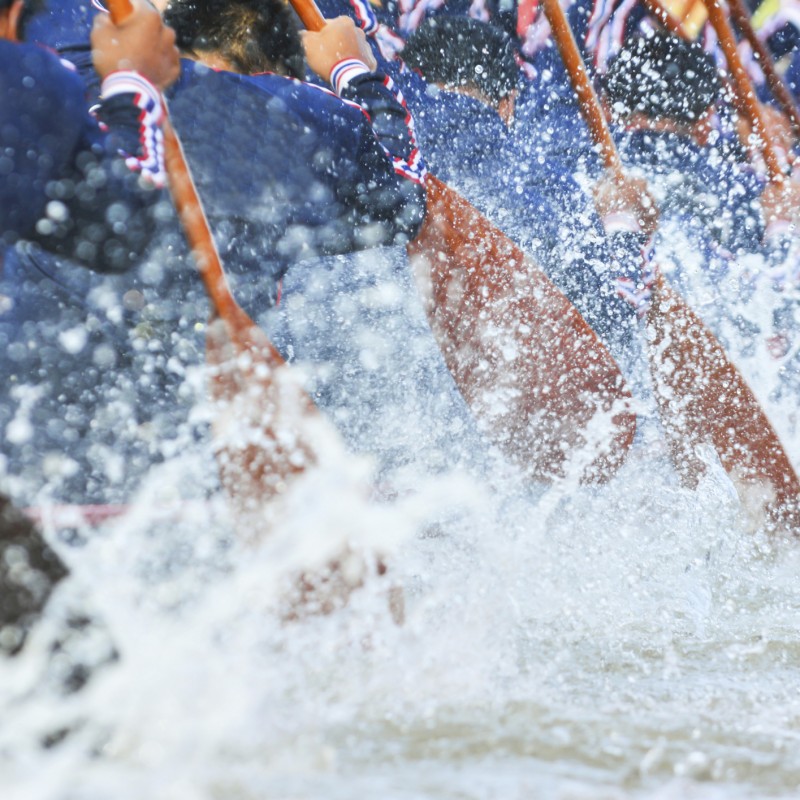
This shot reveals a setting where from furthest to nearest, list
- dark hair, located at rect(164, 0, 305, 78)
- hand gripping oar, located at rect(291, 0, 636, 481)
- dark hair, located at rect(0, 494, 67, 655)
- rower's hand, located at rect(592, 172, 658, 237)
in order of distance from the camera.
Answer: rower's hand, located at rect(592, 172, 658, 237) → hand gripping oar, located at rect(291, 0, 636, 481) → dark hair, located at rect(164, 0, 305, 78) → dark hair, located at rect(0, 494, 67, 655)

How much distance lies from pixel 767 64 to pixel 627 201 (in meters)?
0.86

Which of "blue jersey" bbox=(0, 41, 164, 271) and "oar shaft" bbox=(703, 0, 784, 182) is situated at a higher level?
"oar shaft" bbox=(703, 0, 784, 182)

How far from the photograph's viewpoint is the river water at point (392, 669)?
573mm

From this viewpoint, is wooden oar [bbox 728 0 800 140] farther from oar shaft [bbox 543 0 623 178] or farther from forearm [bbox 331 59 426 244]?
forearm [bbox 331 59 426 244]

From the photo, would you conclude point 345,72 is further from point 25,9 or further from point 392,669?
point 392,669

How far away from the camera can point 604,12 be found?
7.89 feet

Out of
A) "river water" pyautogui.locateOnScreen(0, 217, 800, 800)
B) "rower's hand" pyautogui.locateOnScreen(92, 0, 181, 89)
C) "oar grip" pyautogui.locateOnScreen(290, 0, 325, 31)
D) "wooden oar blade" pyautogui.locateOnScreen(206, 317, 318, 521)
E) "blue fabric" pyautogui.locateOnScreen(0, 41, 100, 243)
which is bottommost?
"river water" pyautogui.locateOnScreen(0, 217, 800, 800)

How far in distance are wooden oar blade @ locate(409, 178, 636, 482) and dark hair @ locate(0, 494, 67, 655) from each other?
1173mm

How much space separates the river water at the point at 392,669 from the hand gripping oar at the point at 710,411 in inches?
10.8

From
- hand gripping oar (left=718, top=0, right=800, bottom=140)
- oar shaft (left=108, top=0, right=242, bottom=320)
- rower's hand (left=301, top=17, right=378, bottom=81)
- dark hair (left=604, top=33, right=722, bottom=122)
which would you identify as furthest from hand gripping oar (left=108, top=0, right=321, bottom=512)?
hand gripping oar (left=718, top=0, right=800, bottom=140)

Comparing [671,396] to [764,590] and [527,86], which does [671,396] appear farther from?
[527,86]

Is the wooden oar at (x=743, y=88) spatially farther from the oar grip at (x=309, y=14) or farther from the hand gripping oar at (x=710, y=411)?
the oar grip at (x=309, y=14)

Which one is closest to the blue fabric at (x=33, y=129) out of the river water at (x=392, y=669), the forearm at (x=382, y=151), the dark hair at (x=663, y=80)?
the river water at (x=392, y=669)

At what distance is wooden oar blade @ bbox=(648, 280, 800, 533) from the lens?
67.9 inches
